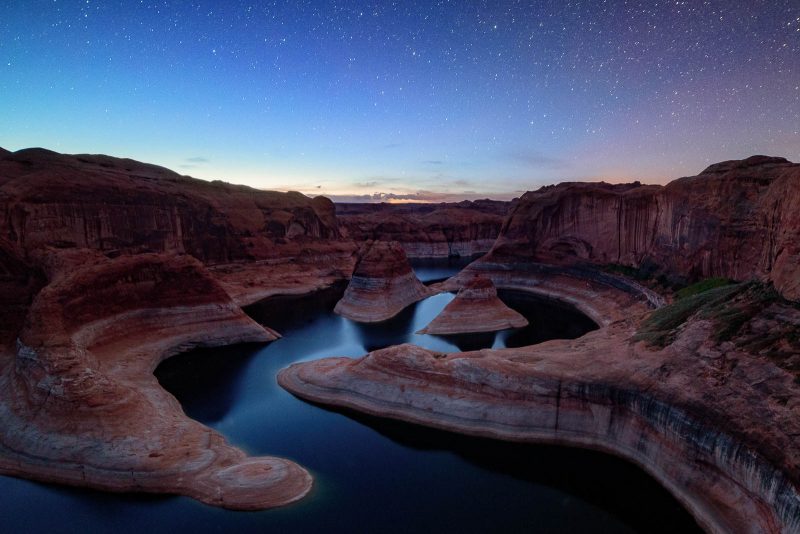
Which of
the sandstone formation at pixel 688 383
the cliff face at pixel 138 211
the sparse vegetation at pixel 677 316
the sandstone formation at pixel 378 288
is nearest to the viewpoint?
the sandstone formation at pixel 688 383

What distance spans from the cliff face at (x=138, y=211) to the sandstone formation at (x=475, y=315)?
23.9 meters

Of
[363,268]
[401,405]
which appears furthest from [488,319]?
[401,405]

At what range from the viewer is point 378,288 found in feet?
113

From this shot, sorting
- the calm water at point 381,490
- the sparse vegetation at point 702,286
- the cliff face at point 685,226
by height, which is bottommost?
the calm water at point 381,490

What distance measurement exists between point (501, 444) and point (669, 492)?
4804 mm

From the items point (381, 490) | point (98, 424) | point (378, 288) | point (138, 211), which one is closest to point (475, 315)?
point (378, 288)

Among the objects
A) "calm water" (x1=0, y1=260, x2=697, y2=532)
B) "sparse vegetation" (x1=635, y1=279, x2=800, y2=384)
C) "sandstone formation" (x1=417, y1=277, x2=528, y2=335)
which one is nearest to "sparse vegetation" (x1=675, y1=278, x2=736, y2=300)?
"sandstone formation" (x1=417, y1=277, x2=528, y2=335)

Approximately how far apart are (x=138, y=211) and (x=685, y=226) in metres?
43.7

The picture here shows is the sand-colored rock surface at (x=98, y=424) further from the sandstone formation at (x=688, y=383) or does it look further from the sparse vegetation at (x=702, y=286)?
the sparse vegetation at (x=702, y=286)

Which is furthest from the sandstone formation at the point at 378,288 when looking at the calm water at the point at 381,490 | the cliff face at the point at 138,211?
the cliff face at the point at 138,211

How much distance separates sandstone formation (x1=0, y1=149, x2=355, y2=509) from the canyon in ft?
0.29

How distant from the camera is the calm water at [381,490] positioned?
443 inches

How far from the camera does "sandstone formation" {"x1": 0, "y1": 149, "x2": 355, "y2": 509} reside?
1277cm

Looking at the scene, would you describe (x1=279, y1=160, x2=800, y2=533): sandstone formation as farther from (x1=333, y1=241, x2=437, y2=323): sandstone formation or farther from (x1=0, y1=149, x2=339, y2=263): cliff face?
(x1=0, y1=149, x2=339, y2=263): cliff face
